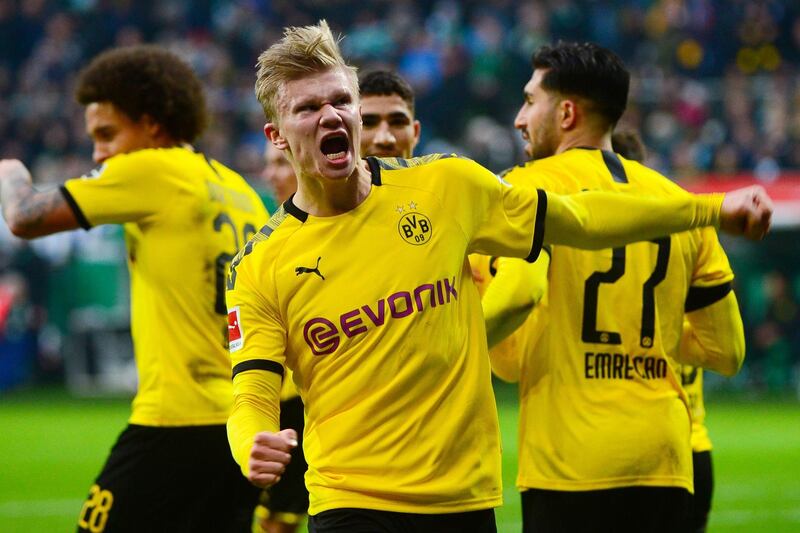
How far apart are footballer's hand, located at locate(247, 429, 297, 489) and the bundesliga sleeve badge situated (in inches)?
20.6

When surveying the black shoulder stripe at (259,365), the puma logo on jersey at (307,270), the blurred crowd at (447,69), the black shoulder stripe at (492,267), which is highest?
the blurred crowd at (447,69)

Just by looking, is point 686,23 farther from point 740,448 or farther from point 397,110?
point 397,110

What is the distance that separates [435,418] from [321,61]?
1123mm

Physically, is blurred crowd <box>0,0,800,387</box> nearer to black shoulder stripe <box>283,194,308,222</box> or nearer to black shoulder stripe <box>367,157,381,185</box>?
black shoulder stripe <box>367,157,381,185</box>

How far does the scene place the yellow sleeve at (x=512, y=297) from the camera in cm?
431

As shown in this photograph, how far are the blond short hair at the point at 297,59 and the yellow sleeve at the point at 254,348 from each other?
509mm

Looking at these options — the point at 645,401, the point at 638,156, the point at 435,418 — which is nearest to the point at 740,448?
the point at 638,156

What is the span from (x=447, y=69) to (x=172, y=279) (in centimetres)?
1678

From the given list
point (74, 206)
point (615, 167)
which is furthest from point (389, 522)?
point (74, 206)

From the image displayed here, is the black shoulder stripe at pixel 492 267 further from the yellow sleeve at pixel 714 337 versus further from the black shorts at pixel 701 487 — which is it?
the black shorts at pixel 701 487

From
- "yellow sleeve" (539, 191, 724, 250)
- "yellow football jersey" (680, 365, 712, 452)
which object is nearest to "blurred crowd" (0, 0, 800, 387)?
"yellow football jersey" (680, 365, 712, 452)

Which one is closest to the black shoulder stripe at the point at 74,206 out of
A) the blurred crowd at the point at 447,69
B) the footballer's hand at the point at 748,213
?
the footballer's hand at the point at 748,213

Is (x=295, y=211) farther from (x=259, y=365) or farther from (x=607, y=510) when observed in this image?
(x=607, y=510)

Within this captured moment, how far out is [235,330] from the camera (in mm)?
3881
